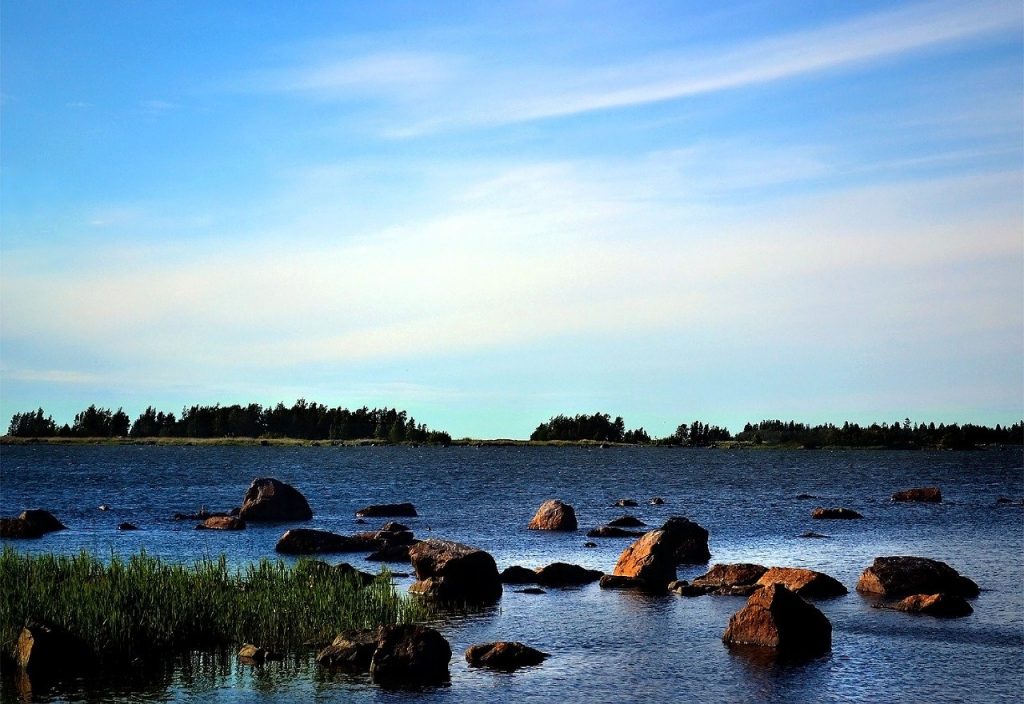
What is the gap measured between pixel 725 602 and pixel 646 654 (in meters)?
11.5

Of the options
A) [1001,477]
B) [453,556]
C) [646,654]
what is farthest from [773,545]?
[1001,477]

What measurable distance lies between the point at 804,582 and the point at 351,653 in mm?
23008

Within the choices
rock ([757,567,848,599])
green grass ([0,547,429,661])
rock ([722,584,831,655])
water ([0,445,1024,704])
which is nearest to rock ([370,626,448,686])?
water ([0,445,1024,704])

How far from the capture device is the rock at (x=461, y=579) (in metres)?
Result: 47.1

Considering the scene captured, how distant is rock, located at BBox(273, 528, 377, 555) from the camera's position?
2510 inches

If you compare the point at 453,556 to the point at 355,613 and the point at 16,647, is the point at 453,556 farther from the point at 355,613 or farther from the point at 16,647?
the point at 16,647

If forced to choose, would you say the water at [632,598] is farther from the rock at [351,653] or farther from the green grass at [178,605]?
the green grass at [178,605]

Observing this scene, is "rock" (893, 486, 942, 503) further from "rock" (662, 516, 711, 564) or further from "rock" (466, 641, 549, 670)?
"rock" (466, 641, 549, 670)

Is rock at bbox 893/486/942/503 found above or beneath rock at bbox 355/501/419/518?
above

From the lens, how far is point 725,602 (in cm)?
4778

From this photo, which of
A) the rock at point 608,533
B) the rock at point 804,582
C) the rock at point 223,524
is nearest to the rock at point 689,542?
the rock at point 804,582

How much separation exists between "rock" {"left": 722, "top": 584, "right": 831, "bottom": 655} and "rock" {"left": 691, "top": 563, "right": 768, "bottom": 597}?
11124mm

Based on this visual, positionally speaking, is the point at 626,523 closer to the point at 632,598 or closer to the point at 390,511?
the point at 390,511

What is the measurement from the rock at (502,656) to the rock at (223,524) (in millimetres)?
45784
